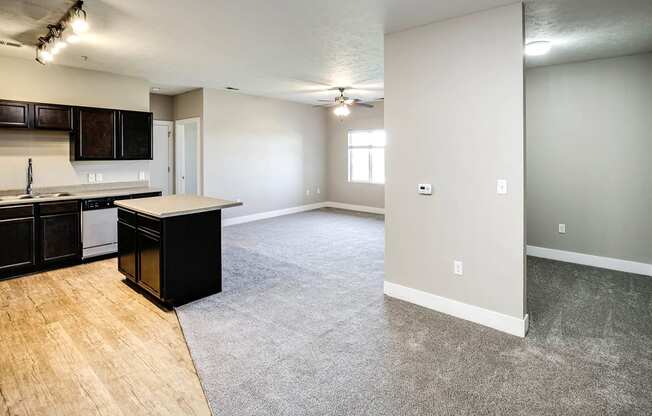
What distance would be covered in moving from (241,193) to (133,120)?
2.75 m

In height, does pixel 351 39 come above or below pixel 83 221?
above

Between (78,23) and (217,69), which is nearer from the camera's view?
(78,23)

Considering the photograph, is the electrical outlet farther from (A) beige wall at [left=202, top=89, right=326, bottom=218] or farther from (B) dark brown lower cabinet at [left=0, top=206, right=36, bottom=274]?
(A) beige wall at [left=202, top=89, right=326, bottom=218]

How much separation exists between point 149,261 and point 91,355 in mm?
1073

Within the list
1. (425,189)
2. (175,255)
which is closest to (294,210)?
(175,255)

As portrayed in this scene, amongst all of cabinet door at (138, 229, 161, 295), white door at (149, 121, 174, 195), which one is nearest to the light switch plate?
cabinet door at (138, 229, 161, 295)

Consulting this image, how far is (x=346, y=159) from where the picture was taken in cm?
949

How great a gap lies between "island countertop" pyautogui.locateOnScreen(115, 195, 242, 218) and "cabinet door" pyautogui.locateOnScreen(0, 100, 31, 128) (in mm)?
1808

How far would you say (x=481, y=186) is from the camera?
3062mm

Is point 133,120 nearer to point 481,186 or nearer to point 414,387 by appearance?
point 481,186

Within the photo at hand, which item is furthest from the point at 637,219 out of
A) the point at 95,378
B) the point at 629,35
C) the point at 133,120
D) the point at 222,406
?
the point at 133,120

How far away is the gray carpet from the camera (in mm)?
2104

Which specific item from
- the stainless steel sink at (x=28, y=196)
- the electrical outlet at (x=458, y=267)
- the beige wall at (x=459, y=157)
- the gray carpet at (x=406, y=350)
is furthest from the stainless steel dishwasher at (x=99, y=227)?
the electrical outlet at (x=458, y=267)

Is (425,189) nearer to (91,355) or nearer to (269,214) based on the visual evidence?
(91,355)
